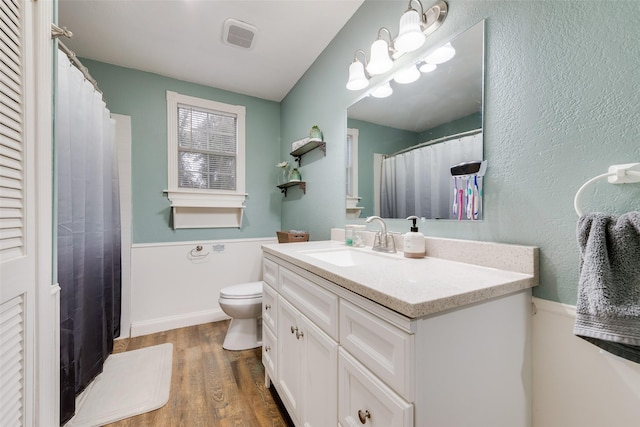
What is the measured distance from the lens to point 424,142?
4.17ft

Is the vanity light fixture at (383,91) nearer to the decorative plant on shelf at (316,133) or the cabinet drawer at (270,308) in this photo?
the decorative plant on shelf at (316,133)

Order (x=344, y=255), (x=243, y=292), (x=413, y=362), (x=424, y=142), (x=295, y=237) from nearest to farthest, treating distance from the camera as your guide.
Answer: (x=413, y=362) → (x=424, y=142) → (x=344, y=255) → (x=243, y=292) → (x=295, y=237)

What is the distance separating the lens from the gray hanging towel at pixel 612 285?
597 mm

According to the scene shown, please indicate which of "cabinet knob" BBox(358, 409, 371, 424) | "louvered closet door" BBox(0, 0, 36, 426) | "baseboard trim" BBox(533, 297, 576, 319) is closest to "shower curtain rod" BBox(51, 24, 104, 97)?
"louvered closet door" BBox(0, 0, 36, 426)

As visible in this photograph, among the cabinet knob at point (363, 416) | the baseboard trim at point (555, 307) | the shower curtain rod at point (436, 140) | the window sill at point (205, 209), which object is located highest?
the shower curtain rod at point (436, 140)

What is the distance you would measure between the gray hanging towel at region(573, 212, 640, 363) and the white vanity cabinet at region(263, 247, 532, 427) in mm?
180

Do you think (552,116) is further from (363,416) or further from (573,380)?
(363,416)

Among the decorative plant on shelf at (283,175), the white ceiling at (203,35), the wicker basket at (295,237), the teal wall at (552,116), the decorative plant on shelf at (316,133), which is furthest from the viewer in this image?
the decorative plant on shelf at (283,175)

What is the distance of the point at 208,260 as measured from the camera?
2557 millimetres

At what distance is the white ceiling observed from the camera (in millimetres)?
1636

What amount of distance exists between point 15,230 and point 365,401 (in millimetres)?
1225

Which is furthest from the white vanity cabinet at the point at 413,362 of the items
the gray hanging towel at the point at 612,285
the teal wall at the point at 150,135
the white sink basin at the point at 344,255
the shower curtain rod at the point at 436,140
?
the teal wall at the point at 150,135

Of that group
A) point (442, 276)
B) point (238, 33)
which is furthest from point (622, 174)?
point (238, 33)

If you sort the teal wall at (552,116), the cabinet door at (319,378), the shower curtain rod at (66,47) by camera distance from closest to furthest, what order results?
the teal wall at (552,116), the cabinet door at (319,378), the shower curtain rod at (66,47)
